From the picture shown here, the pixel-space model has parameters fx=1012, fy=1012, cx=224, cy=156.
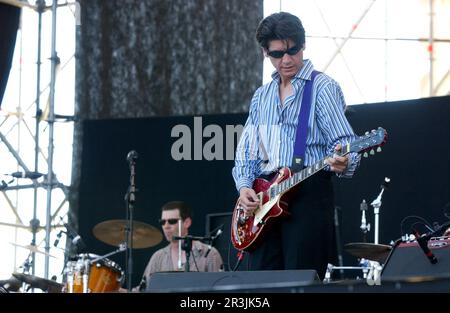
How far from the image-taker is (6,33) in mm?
3904

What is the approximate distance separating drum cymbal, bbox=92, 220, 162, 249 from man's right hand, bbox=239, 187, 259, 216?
3.22 meters

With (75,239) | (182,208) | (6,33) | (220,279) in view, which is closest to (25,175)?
(75,239)

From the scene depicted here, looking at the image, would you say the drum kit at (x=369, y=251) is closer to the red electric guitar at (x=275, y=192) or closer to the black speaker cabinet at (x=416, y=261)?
the red electric guitar at (x=275, y=192)

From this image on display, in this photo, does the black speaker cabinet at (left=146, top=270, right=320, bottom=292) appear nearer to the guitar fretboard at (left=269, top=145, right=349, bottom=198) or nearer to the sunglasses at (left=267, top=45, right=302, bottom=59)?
the guitar fretboard at (left=269, top=145, right=349, bottom=198)

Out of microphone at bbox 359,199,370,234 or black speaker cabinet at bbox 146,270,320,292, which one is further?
microphone at bbox 359,199,370,234

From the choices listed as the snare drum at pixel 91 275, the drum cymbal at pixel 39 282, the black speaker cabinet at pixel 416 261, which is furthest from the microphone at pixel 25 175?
the black speaker cabinet at pixel 416 261

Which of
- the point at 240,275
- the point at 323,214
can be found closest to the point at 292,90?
the point at 323,214

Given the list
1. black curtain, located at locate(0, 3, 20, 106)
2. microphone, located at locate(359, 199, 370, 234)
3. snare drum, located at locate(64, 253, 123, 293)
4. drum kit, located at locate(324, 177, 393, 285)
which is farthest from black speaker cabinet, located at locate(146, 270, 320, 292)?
microphone, located at locate(359, 199, 370, 234)

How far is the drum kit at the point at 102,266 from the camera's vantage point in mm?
7359

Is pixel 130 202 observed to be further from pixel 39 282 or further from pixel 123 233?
pixel 123 233

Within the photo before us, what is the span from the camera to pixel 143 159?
8.92m

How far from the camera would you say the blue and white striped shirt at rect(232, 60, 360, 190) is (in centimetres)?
427

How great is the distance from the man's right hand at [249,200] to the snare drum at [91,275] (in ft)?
10.1
